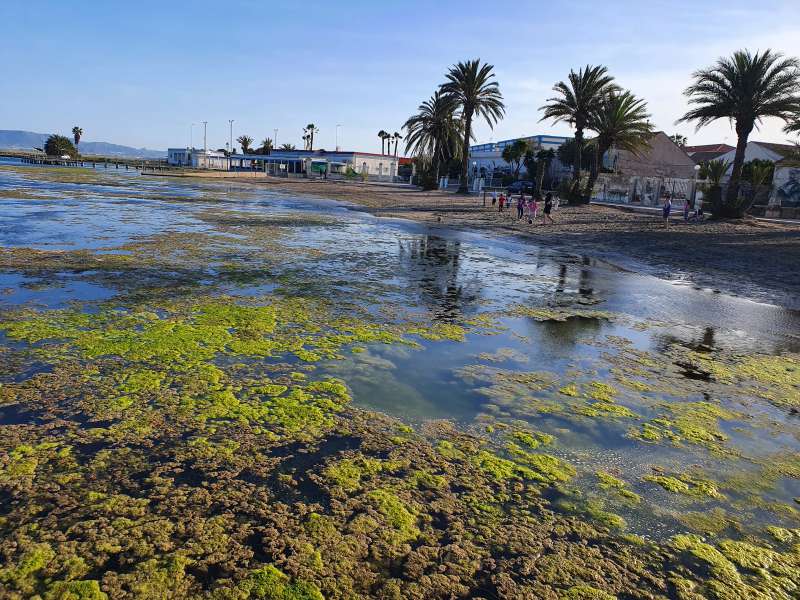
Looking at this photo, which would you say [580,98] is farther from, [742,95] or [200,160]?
[200,160]

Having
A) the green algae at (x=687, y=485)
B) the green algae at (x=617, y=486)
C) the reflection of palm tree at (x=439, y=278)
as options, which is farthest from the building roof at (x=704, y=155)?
the green algae at (x=617, y=486)

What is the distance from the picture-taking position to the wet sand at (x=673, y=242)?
52.6 ft

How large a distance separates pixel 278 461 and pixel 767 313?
37.5ft

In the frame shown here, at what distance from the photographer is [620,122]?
35594mm

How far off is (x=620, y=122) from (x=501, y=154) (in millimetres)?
36648

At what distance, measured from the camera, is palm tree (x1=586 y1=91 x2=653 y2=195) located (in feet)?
117

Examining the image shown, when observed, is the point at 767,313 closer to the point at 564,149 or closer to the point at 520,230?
the point at 520,230

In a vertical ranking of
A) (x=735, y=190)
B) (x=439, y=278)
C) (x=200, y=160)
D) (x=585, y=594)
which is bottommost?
(x=585, y=594)

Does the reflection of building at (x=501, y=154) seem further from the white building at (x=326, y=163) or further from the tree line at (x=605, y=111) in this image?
the white building at (x=326, y=163)

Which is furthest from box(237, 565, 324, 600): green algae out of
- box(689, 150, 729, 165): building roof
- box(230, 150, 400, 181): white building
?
box(230, 150, 400, 181): white building

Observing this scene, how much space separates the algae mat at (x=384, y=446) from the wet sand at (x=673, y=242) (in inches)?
230

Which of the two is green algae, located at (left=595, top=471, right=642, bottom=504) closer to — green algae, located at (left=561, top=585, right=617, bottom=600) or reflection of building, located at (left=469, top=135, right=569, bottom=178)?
green algae, located at (left=561, top=585, right=617, bottom=600)

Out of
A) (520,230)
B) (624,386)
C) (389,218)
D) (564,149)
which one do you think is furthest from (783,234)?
(564,149)

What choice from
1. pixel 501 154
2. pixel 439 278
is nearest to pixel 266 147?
pixel 501 154
